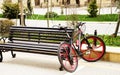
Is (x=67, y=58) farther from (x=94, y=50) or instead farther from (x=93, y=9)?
(x=93, y=9)

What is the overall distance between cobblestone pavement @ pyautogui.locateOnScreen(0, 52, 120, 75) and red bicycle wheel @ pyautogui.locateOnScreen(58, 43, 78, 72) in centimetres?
12

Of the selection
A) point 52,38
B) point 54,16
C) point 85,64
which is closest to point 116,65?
point 85,64

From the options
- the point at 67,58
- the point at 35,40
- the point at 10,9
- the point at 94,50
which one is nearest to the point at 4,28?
the point at 35,40

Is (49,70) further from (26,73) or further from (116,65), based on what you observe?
(116,65)

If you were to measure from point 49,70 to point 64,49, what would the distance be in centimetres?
56

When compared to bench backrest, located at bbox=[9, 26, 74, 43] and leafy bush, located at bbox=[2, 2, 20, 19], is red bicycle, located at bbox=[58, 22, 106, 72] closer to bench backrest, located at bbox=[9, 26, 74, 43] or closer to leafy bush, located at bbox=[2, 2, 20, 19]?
bench backrest, located at bbox=[9, 26, 74, 43]

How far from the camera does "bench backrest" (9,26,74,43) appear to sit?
18.4 ft

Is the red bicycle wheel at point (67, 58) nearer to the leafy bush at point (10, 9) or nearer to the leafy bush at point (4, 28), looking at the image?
the leafy bush at point (4, 28)

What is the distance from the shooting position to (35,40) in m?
6.05

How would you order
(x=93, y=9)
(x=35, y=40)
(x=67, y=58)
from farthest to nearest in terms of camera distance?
(x=93, y=9), (x=35, y=40), (x=67, y=58)

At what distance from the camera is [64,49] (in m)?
5.13

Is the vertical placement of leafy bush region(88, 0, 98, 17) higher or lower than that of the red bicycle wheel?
higher

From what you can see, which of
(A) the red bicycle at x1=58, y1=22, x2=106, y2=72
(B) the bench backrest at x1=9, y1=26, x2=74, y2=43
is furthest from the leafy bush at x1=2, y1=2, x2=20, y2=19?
(A) the red bicycle at x1=58, y1=22, x2=106, y2=72

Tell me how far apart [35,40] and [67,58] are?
1.14 metres
